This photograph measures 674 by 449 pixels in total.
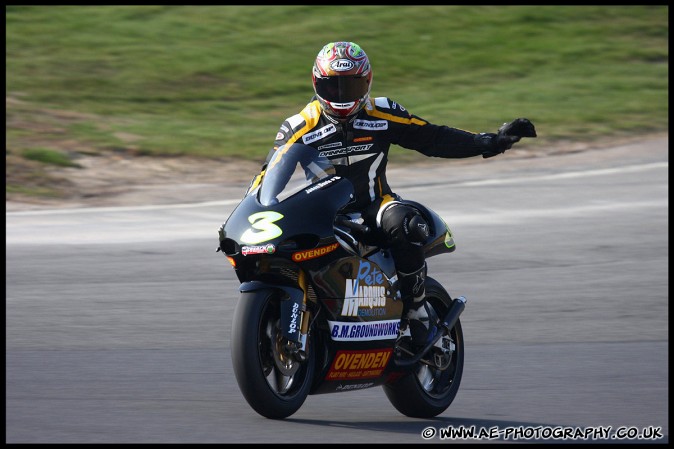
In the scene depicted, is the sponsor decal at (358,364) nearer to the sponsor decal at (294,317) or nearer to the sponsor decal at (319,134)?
the sponsor decal at (294,317)

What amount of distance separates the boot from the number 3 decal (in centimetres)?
88

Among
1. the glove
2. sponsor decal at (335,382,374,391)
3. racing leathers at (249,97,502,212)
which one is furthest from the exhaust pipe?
the glove

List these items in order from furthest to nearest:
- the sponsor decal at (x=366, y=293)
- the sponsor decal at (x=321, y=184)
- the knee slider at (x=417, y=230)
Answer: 1. the knee slider at (x=417, y=230)
2. the sponsor decal at (x=366, y=293)
3. the sponsor decal at (x=321, y=184)

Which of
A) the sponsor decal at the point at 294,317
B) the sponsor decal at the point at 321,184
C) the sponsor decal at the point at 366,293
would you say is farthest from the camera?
the sponsor decal at the point at 366,293

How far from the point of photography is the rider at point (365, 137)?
21.2 ft

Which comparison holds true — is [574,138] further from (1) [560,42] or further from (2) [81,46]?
(2) [81,46]

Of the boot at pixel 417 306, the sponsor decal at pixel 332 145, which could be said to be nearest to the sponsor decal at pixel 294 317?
the boot at pixel 417 306

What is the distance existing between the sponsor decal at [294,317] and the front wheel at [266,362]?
0.18 feet

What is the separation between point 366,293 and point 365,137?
761mm

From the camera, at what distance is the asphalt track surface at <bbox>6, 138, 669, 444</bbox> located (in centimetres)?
627

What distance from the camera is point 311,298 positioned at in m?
6.22

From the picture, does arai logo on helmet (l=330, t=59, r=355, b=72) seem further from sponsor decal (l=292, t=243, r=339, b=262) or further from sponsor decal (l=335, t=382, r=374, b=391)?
sponsor decal (l=335, t=382, r=374, b=391)

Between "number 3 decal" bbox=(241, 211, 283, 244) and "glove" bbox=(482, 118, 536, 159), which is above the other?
"glove" bbox=(482, 118, 536, 159)

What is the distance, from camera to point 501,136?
22.0ft
